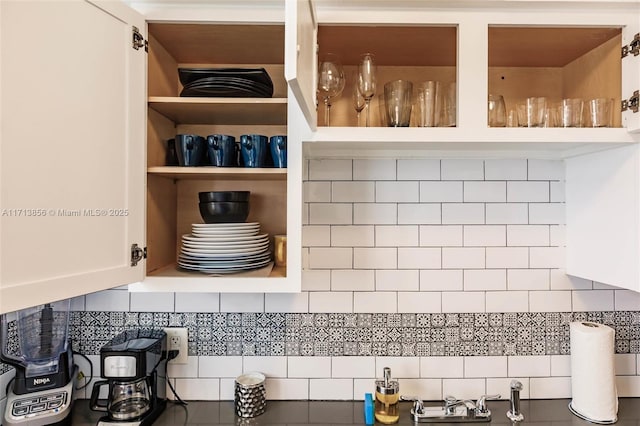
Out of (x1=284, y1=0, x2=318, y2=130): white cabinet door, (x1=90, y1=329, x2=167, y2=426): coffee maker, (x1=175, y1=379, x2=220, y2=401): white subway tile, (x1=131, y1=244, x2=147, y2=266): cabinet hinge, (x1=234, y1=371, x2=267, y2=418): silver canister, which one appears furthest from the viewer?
(x1=175, y1=379, x2=220, y2=401): white subway tile

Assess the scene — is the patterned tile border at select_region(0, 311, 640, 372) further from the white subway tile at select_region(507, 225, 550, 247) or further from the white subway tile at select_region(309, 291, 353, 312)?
the white subway tile at select_region(507, 225, 550, 247)

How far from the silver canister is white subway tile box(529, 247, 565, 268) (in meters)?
1.01

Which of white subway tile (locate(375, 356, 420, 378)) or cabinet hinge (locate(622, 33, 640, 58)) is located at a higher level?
cabinet hinge (locate(622, 33, 640, 58))

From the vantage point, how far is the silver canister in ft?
4.11

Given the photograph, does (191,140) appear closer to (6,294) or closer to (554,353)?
(6,294)

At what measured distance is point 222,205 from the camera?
3.84 ft

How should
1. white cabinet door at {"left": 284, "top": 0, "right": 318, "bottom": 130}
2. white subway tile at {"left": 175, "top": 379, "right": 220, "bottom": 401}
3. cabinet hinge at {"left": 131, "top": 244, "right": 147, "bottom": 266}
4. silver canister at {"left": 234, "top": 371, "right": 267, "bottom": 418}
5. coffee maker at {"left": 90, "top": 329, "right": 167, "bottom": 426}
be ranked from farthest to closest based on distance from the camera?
1. white subway tile at {"left": 175, "top": 379, "right": 220, "bottom": 401}
2. silver canister at {"left": 234, "top": 371, "right": 267, "bottom": 418}
3. coffee maker at {"left": 90, "top": 329, "right": 167, "bottom": 426}
4. cabinet hinge at {"left": 131, "top": 244, "right": 147, "bottom": 266}
5. white cabinet door at {"left": 284, "top": 0, "right": 318, "bottom": 130}

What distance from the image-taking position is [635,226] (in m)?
1.08

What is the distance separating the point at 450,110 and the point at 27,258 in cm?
104

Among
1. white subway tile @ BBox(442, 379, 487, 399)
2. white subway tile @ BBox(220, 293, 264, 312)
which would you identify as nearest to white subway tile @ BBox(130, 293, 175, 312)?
white subway tile @ BBox(220, 293, 264, 312)

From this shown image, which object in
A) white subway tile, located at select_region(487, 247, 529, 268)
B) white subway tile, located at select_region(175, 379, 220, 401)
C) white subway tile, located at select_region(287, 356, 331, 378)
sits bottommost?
white subway tile, located at select_region(175, 379, 220, 401)

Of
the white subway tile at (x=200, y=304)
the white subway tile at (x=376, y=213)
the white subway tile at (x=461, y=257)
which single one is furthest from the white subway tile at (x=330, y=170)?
the white subway tile at (x=200, y=304)

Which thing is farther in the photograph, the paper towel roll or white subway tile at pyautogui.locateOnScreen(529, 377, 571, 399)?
white subway tile at pyautogui.locateOnScreen(529, 377, 571, 399)

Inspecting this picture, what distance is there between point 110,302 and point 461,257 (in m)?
1.22
